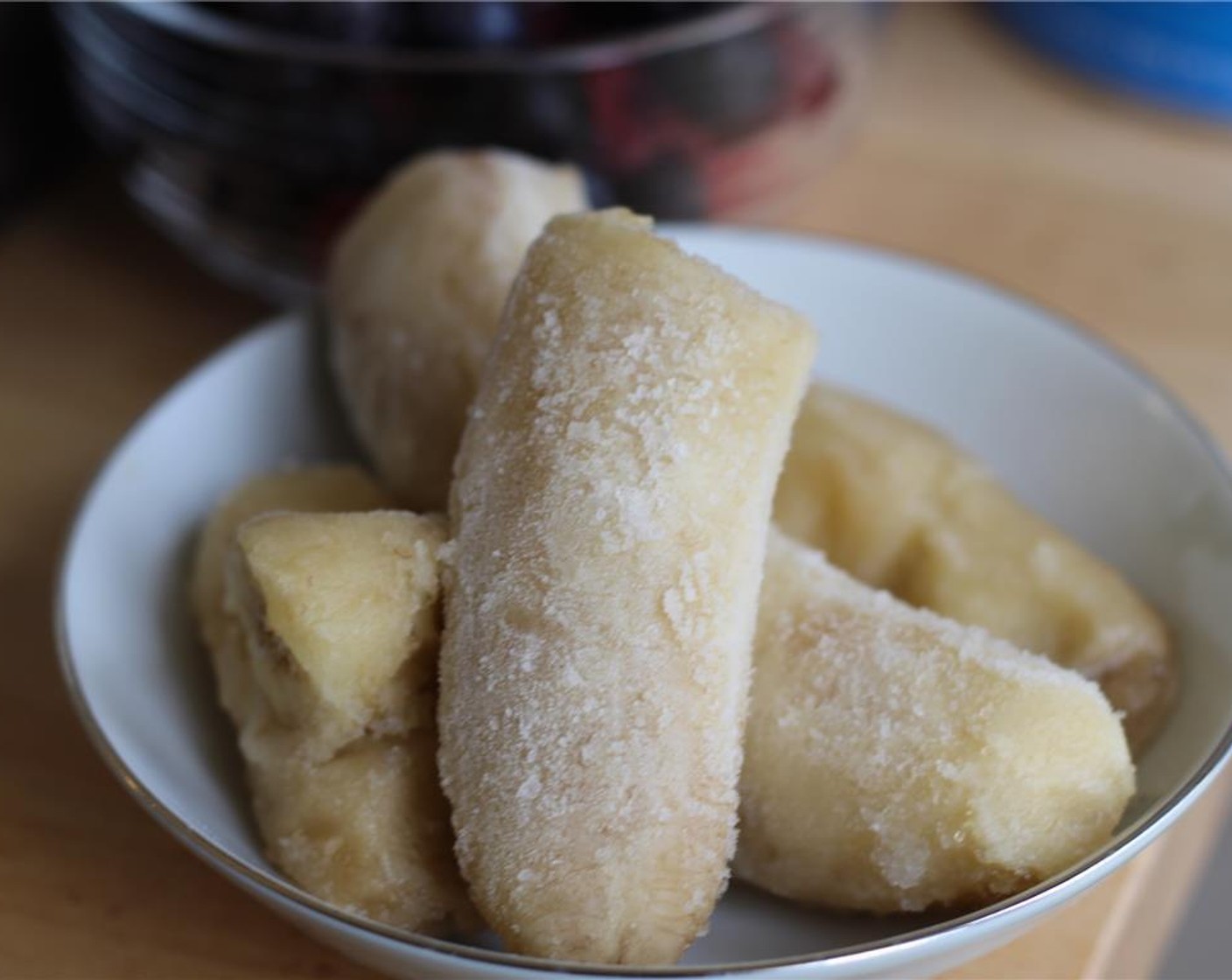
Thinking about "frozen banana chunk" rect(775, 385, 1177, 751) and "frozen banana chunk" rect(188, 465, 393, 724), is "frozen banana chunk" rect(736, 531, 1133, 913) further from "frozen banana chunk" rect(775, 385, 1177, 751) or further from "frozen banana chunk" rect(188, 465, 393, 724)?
"frozen banana chunk" rect(188, 465, 393, 724)

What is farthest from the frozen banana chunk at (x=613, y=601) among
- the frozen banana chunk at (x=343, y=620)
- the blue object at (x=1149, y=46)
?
the blue object at (x=1149, y=46)

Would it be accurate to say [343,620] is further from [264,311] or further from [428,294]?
[264,311]

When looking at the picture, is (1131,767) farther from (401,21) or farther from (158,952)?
(401,21)

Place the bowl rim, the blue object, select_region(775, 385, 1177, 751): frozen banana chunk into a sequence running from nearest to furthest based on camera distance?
select_region(775, 385, 1177, 751): frozen banana chunk, the bowl rim, the blue object

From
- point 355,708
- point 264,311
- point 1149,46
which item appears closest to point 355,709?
point 355,708

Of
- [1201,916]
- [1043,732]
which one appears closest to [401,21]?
[1043,732]

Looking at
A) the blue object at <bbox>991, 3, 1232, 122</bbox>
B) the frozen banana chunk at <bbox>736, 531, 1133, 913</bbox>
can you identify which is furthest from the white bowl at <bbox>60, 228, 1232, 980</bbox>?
the blue object at <bbox>991, 3, 1232, 122</bbox>

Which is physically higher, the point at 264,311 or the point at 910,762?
the point at 910,762
